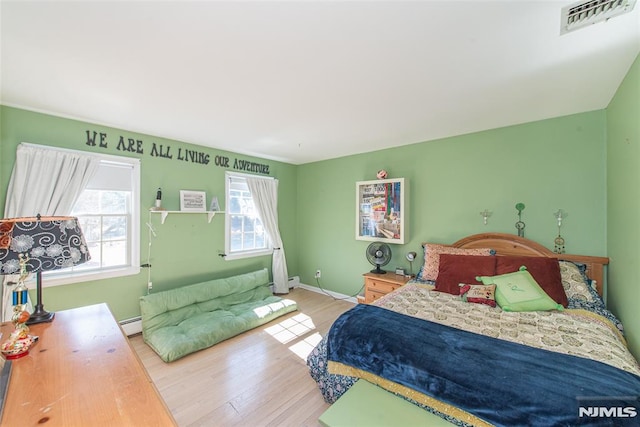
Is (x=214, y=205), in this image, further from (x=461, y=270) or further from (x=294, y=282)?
(x=461, y=270)

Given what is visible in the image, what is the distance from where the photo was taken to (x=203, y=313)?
3.12m

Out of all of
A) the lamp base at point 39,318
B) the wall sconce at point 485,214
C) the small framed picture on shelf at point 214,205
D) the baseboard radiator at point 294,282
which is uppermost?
the small framed picture on shelf at point 214,205

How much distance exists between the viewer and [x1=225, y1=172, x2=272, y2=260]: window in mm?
3877

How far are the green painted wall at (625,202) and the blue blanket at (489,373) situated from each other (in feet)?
2.64

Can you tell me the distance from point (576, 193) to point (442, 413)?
2.53 metres

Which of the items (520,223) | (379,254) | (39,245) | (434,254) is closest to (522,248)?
(520,223)

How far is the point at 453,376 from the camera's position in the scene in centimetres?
133

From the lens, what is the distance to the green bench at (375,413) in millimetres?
1275

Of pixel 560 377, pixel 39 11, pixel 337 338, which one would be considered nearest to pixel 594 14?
pixel 560 377

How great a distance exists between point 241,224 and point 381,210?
2.25 meters

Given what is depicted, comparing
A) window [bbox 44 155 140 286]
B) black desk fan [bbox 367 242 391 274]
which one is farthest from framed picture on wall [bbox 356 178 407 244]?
window [bbox 44 155 140 286]

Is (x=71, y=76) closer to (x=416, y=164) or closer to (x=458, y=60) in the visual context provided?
(x=458, y=60)

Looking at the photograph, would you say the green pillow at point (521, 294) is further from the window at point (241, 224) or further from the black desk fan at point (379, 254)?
the window at point (241, 224)
